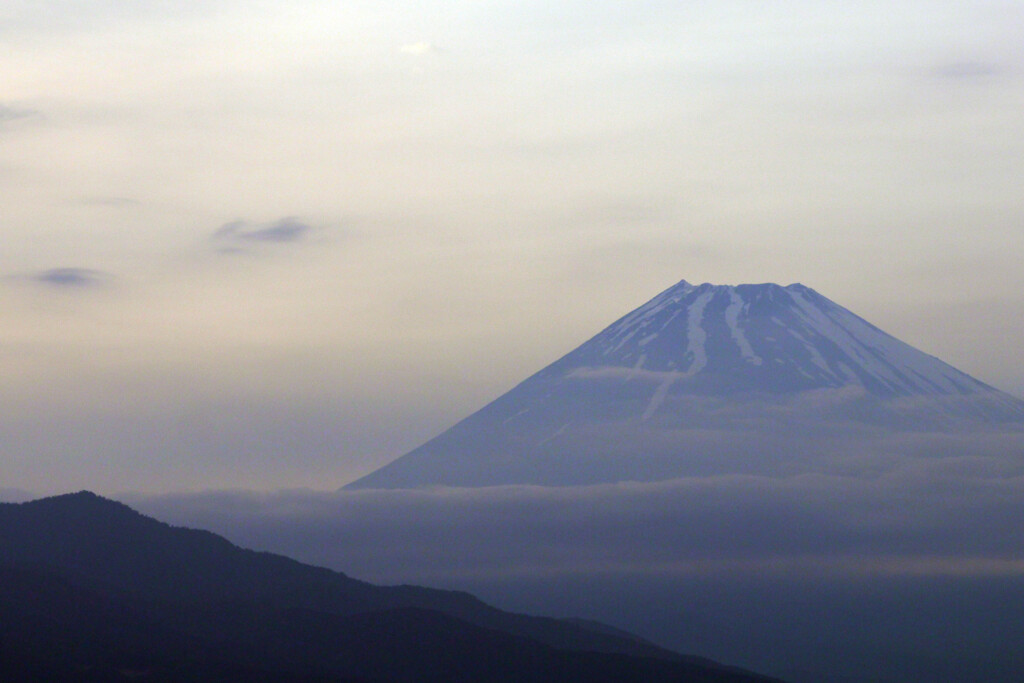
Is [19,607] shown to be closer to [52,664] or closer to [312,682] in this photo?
[52,664]

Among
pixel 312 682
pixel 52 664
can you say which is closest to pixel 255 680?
pixel 312 682

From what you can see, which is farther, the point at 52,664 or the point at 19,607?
the point at 19,607

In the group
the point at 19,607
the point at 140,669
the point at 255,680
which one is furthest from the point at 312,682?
the point at 19,607

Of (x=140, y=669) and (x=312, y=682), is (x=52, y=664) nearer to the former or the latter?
(x=140, y=669)

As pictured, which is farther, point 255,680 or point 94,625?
point 94,625

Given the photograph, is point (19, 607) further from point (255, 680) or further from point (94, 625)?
point (255, 680)

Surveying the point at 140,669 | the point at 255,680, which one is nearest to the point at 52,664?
the point at 140,669

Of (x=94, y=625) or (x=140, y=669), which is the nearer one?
(x=140, y=669)
